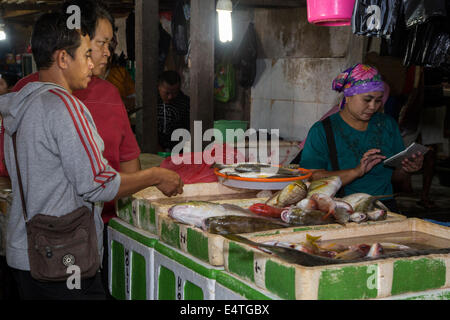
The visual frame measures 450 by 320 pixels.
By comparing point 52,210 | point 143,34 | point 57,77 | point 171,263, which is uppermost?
point 143,34

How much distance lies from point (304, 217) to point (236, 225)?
338 mm

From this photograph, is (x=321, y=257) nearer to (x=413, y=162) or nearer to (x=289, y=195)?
(x=289, y=195)

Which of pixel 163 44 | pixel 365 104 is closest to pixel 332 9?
pixel 365 104

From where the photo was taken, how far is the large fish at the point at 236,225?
2.33 meters

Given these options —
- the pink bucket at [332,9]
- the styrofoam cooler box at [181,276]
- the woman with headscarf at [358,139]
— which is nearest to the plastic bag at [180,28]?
the pink bucket at [332,9]

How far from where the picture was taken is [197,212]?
2.46 meters

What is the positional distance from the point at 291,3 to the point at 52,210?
19.6 feet

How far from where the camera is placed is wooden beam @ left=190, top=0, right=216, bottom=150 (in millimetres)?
4938

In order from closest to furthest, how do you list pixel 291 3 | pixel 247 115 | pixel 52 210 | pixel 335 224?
pixel 52 210
pixel 335 224
pixel 291 3
pixel 247 115

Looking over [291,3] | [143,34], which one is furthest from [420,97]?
[143,34]

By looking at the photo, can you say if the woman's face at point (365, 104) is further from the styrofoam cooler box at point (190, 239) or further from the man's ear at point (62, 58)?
the man's ear at point (62, 58)

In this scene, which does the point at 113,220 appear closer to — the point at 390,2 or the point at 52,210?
the point at 52,210

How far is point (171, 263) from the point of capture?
250cm

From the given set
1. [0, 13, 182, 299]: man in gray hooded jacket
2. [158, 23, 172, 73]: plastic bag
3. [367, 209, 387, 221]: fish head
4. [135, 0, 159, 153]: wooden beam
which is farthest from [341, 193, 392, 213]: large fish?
[158, 23, 172, 73]: plastic bag
